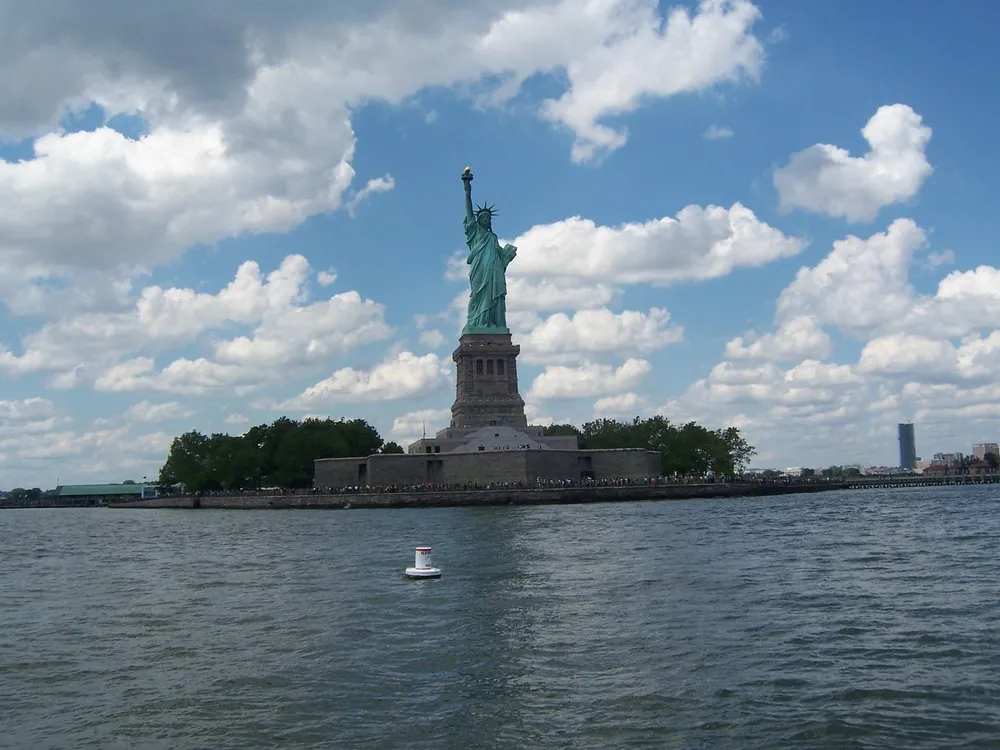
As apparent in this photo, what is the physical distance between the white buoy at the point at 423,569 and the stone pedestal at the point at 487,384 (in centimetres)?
6353

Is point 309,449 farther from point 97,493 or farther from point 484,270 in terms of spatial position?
point 97,493

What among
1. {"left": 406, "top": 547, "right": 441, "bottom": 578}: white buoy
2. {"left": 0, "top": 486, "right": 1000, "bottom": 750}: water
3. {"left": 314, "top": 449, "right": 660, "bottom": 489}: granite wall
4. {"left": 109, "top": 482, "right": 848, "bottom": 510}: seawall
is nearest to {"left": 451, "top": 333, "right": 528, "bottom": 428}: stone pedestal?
{"left": 314, "top": 449, "right": 660, "bottom": 489}: granite wall

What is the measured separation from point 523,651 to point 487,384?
75272 mm

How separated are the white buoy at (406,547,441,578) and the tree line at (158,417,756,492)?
243ft

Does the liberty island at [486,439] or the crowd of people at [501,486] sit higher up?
the liberty island at [486,439]

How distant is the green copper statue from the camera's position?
95.2 metres

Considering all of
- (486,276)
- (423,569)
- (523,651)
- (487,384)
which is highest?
(486,276)

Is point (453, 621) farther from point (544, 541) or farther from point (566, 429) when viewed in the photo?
point (566, 429)

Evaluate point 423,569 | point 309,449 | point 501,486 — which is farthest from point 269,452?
point 423,569

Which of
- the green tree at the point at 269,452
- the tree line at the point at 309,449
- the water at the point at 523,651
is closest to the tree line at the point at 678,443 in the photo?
the tree line at the point at 309,449

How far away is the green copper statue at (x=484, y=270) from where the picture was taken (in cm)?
9525

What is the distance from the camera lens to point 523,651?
54.4 feet

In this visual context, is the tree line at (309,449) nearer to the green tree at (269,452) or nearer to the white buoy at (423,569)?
the green tree at (269,452)

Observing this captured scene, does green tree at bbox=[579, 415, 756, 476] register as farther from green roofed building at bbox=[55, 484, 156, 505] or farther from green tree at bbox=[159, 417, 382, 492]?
green roofed building at bbox=[55, 484, 156, 505]
